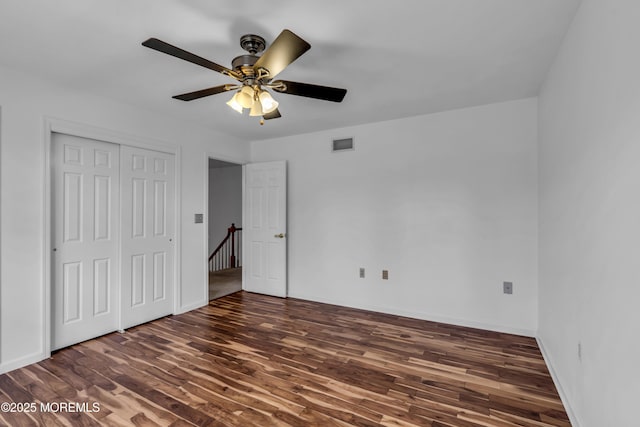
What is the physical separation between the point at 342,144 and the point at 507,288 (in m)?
2.62

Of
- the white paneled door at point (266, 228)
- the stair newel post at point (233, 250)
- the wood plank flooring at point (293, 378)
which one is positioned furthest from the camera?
the stair newel post at point (233, 250)

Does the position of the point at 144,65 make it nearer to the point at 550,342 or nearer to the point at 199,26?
the point at 199,26

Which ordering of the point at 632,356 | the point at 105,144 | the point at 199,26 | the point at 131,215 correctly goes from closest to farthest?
the point at 632,356
the point at 199,26
the point at 105,144
the point at 131,215

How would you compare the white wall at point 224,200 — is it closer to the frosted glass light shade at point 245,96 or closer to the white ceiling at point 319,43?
the white ceiling at point 319,43

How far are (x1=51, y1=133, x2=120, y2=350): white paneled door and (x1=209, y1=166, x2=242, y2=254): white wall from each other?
4504 millimetres

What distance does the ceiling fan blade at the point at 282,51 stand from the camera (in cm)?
152

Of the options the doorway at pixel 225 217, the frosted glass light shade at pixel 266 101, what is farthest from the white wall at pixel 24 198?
the doorway at pixel 225 217

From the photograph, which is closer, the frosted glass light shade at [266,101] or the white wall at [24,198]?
the frosted glass light shade at [266,101]

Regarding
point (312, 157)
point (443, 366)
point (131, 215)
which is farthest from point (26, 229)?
point (443, 366)

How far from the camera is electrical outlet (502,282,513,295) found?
3225mm

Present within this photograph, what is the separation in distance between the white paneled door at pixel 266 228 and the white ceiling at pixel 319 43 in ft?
5.43

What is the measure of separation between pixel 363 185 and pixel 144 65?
267 centimetres

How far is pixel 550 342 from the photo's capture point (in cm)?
254

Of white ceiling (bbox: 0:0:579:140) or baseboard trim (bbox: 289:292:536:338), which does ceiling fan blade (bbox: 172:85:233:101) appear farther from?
baseboard trim (bbox: 289:292:536:338)
